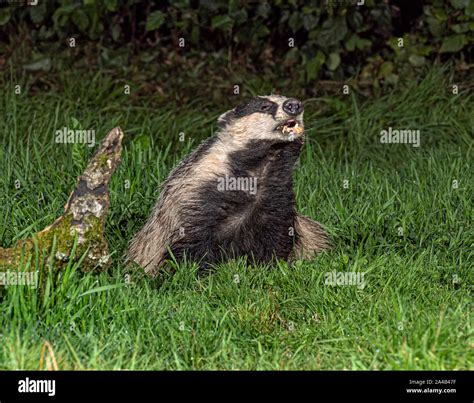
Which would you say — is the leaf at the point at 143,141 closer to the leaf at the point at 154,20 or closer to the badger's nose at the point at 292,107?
the leaf at the point at 154,20

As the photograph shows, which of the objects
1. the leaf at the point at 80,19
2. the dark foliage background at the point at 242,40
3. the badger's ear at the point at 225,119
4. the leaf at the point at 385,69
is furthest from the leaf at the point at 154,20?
the badger's ear at the point at 225,119

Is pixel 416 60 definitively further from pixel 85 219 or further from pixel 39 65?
pixel 85 219

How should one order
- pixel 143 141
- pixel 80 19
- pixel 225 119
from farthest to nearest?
1. pixel 80 19
2. pixel 143 141
3. pixel 225 119

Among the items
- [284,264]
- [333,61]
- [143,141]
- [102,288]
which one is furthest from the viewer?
[333,61]

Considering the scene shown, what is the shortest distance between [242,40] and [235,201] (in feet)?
12.5

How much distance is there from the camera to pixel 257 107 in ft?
20.8

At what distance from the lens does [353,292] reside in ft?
18.1

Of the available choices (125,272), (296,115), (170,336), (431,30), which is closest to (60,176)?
(125,272)

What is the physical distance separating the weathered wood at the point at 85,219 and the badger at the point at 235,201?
728 millimetres

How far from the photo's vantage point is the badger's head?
619cm

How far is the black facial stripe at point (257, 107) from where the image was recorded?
6250 mm

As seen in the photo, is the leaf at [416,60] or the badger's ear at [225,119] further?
the leaf at [416,60]

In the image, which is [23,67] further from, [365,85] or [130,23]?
[365,85]

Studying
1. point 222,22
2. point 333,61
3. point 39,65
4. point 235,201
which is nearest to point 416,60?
point 333,61
